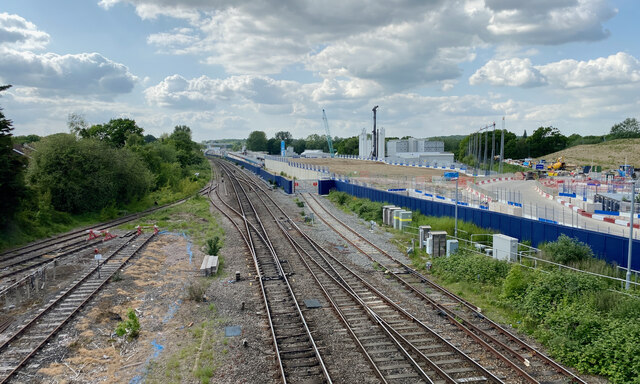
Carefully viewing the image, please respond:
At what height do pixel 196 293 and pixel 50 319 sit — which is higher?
pixel 196 293

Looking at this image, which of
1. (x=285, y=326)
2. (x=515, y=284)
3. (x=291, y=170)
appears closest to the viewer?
(x=285, y=326)

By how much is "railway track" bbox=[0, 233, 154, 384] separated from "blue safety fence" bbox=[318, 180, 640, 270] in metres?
18.6

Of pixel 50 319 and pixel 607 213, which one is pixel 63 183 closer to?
pixel 50 319

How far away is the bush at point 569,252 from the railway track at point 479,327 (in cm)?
482

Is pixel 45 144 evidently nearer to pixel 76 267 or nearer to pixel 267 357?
pixel 76 267

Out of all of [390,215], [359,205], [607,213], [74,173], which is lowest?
[359,205]

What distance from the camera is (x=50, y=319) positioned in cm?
1418

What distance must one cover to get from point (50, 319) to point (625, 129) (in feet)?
589

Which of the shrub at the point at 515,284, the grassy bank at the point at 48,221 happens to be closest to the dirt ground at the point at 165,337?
the shrub at the point at 515,284

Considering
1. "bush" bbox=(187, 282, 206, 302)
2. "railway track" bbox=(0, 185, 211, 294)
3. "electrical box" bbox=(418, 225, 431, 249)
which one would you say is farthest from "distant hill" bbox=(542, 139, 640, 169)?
"bush" bbox=(187, 282, 206, 302)

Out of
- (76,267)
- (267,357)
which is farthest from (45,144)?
(267,357)

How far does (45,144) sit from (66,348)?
88.6 ft

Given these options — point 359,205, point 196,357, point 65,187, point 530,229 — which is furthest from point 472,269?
point 65,187

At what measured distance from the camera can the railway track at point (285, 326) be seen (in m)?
10.5
